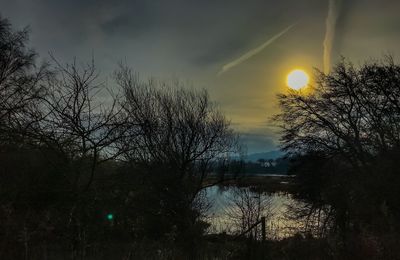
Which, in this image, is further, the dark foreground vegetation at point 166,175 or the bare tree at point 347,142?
the bare tree at point 347,142

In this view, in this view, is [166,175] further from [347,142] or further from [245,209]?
[347,142]

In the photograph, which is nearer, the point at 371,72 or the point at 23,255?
the point at 23,255

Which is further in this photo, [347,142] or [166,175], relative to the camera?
[347,142]

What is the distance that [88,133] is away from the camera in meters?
8.38

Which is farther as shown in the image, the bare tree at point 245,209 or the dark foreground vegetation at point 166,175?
the bare tree at point 245,209

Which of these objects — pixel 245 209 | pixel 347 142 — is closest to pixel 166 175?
pixel 245 209

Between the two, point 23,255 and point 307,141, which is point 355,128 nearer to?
point 307,141

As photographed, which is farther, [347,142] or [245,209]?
[347,142]

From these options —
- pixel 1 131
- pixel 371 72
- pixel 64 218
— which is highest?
pixel 371 72

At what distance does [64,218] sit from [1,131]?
2.08 metres

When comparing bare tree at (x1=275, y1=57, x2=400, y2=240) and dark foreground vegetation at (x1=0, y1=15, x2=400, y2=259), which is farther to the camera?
bare tree at (x1=275, y1=57, x2=400, y2=240)

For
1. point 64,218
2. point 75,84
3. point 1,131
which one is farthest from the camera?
point 75,84

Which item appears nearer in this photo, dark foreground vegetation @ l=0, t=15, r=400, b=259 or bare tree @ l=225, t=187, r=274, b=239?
dark foreground vegetation @ l=0, t=15, r=400, b=259

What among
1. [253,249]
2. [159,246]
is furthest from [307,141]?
[159,246]
